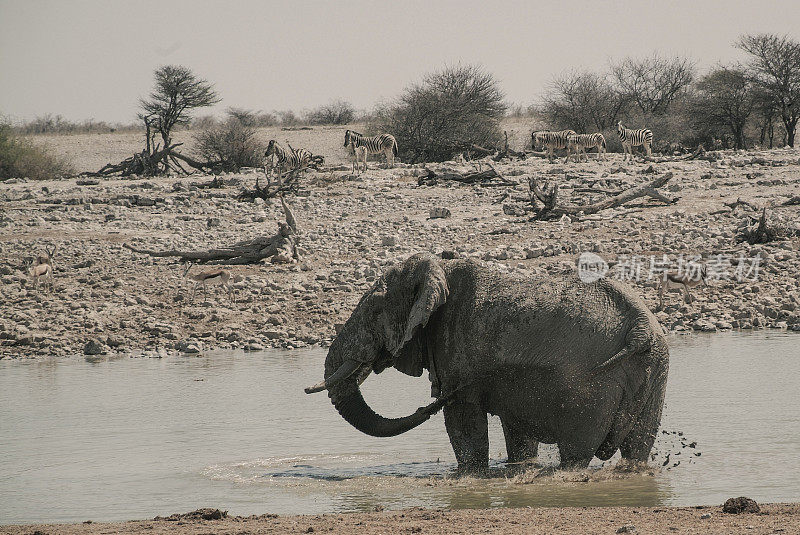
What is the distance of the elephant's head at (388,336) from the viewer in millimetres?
6707

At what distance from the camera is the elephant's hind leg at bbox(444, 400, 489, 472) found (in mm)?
6809

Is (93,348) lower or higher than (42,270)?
lower

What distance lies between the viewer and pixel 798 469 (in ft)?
22.1

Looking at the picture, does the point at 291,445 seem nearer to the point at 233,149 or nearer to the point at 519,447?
the point at 519,447

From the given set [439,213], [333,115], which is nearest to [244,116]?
[333,115]

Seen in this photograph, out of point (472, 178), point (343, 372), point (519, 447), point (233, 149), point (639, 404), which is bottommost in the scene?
point (519, 447)

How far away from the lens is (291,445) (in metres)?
8.18

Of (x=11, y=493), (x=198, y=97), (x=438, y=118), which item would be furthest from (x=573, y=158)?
(x=11, y=493)

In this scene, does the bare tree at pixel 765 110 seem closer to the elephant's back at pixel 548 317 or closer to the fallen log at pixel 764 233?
the fallen log at pixel 764 233

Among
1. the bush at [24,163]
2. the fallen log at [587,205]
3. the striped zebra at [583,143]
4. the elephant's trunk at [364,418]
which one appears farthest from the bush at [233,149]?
the elephant's trunk at [364,418]

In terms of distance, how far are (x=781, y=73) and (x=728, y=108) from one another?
2665 millimetres

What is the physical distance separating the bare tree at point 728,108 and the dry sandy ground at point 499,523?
32785 mm

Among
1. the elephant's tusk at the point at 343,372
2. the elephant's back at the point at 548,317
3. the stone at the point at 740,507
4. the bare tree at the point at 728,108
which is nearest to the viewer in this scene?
the stone at the point at 740,507

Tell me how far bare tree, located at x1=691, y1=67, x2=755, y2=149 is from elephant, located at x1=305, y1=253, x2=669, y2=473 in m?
31.7
